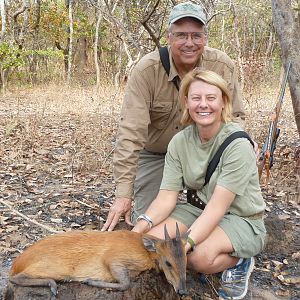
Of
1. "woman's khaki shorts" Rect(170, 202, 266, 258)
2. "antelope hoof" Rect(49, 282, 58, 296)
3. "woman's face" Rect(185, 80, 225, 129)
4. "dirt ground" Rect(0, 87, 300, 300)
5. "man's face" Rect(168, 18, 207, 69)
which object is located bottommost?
"dirt ground" Rect(0, 87, 300, 300)

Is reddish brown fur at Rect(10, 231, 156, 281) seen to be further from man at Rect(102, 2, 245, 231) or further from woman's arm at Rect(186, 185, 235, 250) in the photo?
man at Rect(102, 2, 245, 231)

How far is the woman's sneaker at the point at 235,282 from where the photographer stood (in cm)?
342

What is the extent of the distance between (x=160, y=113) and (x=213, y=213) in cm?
146

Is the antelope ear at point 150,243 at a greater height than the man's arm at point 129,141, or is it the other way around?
the man's arm at point 129,141

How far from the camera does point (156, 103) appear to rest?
4.37 meters

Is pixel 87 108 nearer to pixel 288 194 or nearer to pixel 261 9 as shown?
pixel 288 194

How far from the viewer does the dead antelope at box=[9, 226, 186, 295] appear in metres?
2.78

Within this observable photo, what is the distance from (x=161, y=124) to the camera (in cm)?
452

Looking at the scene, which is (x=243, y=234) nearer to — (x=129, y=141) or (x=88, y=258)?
(x=88, y=258)

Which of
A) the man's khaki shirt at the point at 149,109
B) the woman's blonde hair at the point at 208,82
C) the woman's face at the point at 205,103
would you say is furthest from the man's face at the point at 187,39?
the woman's face at the point at 205,103

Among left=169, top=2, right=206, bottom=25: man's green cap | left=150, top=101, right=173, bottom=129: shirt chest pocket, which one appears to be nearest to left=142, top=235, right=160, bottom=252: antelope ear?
left=150, top=101, right=173, bottom=129: shirt chest pocket

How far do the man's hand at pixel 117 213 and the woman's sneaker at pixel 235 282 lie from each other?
84 centimetres

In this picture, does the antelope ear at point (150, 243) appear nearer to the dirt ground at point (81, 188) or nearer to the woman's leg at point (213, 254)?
the woman's leg at point (213, 254)

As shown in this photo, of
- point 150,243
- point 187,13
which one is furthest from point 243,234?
point 187,13
